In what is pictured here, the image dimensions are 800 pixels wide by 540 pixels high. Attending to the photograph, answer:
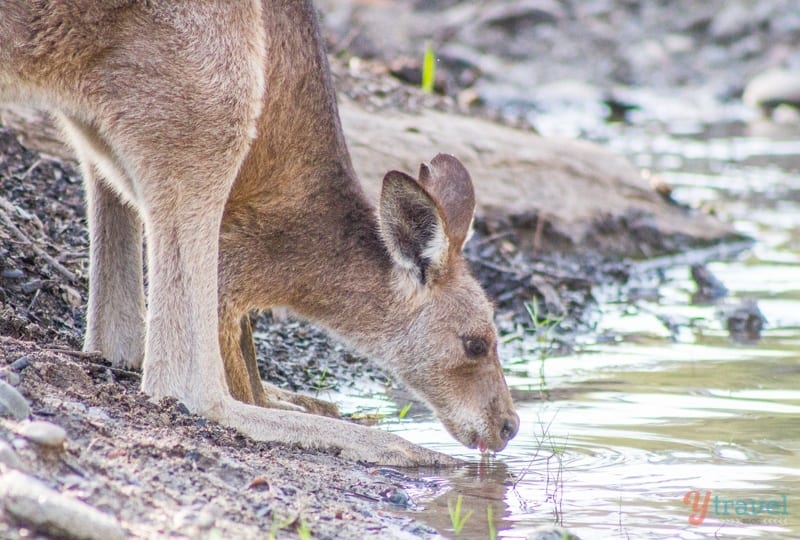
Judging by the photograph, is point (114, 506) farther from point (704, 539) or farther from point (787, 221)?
point (787, 221)

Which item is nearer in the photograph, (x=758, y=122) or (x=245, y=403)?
(x=245, y=403)

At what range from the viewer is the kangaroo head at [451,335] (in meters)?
5.51

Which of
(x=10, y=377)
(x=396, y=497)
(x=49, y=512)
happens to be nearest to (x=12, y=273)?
(x=10, y=377)

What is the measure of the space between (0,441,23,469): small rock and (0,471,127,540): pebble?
17 cm

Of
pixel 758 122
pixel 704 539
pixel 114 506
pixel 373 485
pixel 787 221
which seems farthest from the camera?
pixel 758 122

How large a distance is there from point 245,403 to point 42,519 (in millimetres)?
2215

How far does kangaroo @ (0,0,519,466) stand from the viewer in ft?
15.6

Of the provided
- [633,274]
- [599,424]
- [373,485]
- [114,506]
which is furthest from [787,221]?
[114,506]

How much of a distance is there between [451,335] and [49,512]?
2.70 m

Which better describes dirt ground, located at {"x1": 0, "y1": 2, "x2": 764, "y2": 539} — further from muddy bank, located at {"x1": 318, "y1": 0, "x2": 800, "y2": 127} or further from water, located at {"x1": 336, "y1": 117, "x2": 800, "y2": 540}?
muddy bank, located at {"x1": 318, "y1": 0, "x2": 800, "y2": 127}

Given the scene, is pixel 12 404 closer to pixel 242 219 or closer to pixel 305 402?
pixel 242 219

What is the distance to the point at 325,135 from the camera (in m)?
5.50

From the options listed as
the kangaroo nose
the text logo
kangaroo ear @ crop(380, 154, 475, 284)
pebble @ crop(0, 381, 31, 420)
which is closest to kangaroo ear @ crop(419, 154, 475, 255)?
kangaroo ear @ crop(380, 154, 475, 284)

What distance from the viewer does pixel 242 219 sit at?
5.54 m
